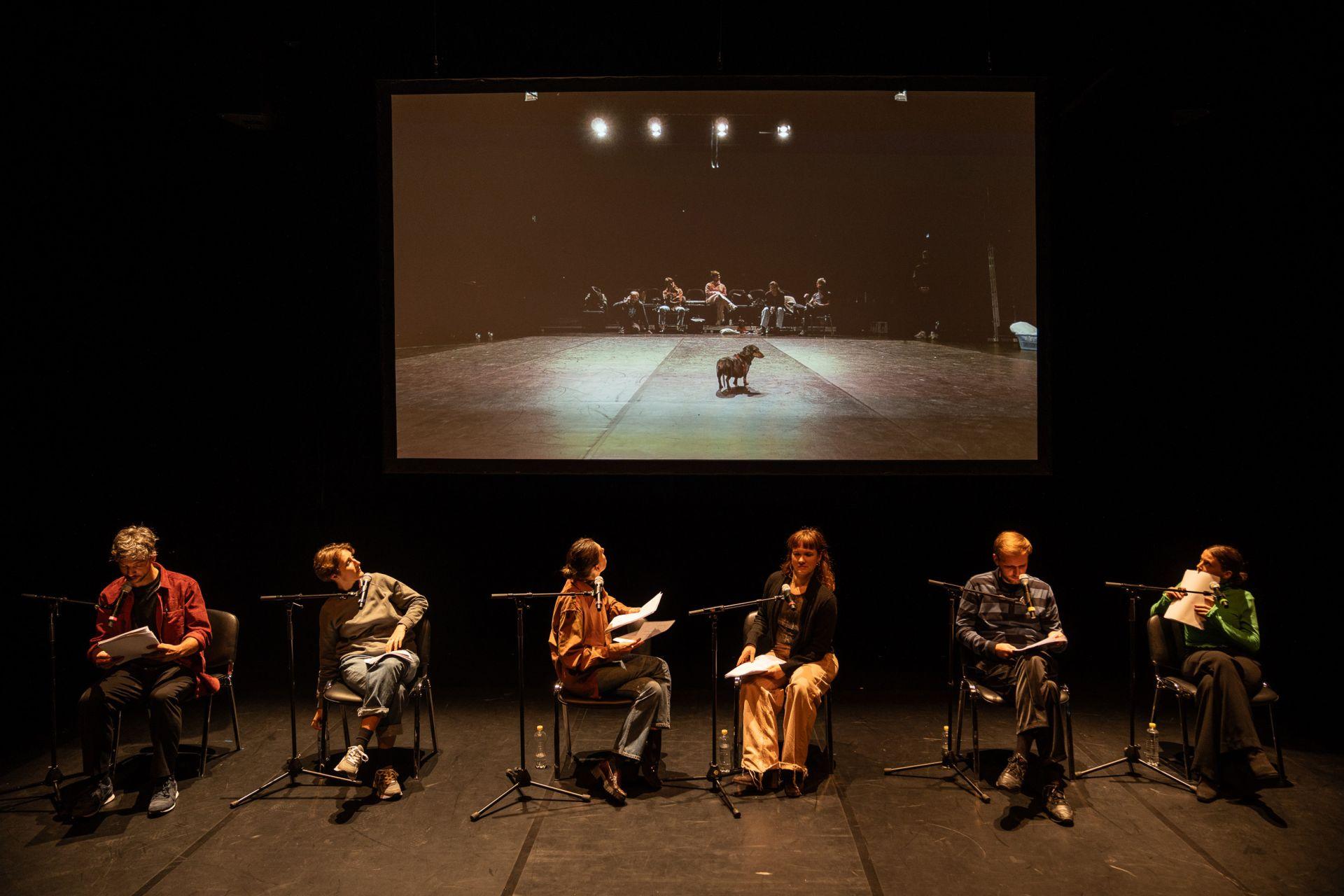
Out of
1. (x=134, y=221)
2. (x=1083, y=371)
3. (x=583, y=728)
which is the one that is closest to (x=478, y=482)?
(x=583, y=728)

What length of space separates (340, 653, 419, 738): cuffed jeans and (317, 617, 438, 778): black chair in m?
0.04

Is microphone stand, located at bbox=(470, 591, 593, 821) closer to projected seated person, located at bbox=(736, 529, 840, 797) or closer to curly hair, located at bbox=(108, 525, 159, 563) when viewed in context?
projected seated person, located at bbox=(736, 529, 840, 797)

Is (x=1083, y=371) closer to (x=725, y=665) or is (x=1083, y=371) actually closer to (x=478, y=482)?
(x=725, y=665)

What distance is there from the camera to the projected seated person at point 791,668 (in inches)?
151

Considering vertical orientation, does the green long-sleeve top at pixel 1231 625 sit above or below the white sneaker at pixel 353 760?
above

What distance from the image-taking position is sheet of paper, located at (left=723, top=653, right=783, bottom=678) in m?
3.73

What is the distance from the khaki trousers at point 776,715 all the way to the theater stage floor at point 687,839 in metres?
0.15

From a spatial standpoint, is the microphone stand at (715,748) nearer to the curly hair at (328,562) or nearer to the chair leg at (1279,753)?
the curly hair at (328,562)

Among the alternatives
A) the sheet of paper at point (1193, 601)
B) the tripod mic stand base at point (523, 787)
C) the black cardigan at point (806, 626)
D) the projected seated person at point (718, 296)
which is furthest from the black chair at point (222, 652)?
the sheet of paper at point (1193, 601)

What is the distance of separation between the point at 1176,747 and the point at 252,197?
539 centimetres

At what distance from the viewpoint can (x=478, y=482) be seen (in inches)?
205

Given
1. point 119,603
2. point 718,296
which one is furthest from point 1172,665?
point 119,603

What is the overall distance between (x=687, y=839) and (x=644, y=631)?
0.83 m

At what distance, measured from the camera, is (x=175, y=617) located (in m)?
3.99
